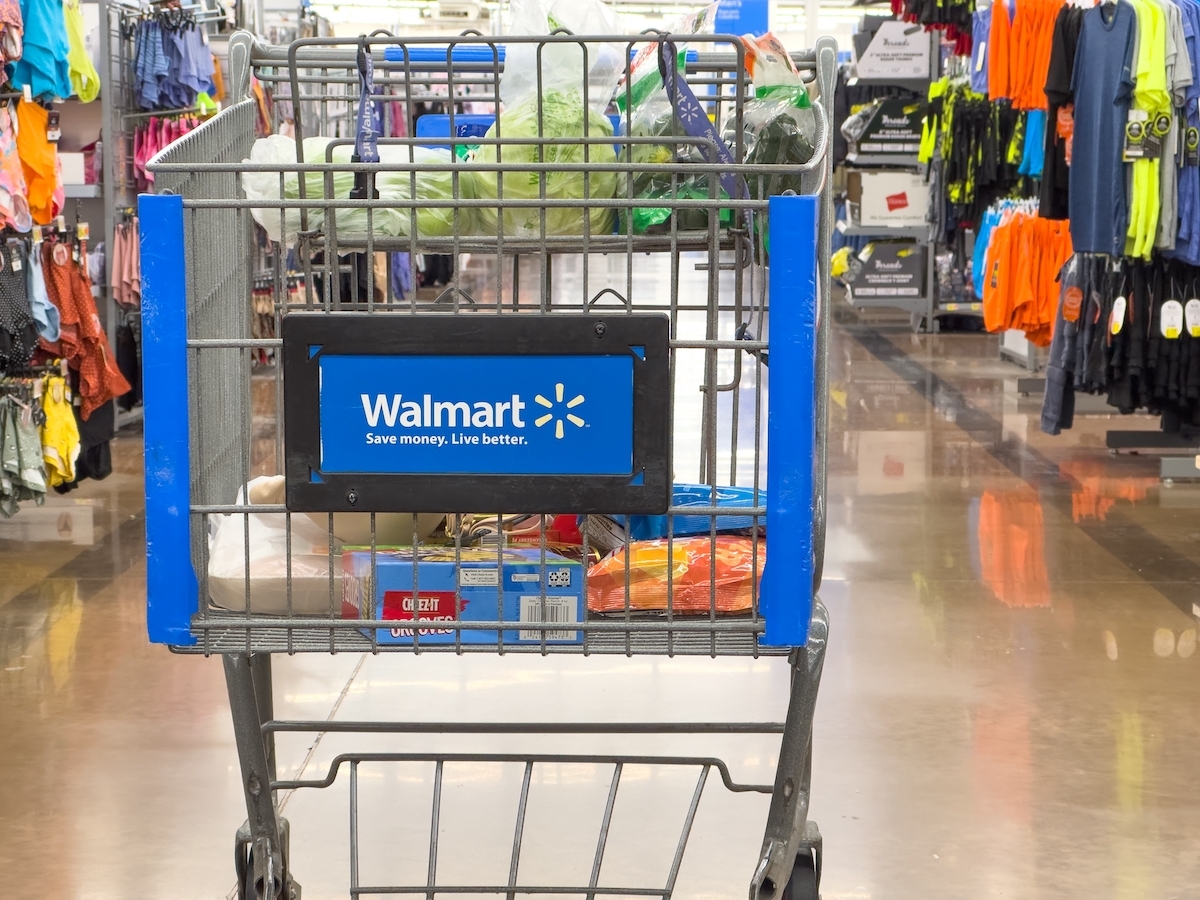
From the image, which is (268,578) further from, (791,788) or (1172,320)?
(1172,320)

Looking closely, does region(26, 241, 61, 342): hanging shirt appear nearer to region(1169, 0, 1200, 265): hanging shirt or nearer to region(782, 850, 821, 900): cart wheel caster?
region(782, 850, 821, 900): cart wheel caster

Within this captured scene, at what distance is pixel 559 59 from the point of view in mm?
2152

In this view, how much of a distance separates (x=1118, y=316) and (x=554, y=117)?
470 cm

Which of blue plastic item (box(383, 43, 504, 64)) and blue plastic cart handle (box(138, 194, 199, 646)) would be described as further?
blue plastic item (box(383, 43, 504, 64))

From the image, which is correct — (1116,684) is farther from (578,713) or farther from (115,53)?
(115,53)

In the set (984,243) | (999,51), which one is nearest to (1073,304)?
(999,51)

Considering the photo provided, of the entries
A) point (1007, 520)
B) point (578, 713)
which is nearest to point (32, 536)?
point (578, 713)

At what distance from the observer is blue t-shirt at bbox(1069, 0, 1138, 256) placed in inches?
230

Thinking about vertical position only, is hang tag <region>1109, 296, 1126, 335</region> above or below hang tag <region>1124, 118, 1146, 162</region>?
below

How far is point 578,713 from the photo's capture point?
3646 mm

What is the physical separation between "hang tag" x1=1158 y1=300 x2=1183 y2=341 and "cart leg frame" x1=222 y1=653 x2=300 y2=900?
186 inches

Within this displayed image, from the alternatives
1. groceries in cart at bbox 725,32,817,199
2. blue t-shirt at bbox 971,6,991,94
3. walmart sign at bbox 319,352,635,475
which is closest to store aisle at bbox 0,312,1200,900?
walmart sign at bbox 319,352,635,475

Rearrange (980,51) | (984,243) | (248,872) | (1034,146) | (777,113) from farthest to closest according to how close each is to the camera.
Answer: (984,243) < (980,51) < (1034,146) < (248,872) < (777,113)

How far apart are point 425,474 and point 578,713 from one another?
2013 mm
